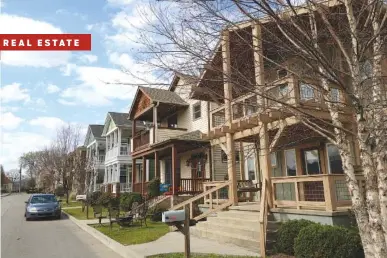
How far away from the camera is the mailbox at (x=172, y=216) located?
284 inches

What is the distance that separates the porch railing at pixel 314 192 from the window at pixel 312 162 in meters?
1.85

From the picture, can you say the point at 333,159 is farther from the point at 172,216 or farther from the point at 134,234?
the point at 172,216

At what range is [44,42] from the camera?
959 cm

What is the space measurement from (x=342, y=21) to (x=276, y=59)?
3.76 ft

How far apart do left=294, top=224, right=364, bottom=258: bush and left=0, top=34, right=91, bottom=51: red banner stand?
7204 millimetres

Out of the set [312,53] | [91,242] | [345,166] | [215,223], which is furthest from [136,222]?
[312,53]

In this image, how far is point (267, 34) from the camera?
5035 millimetres

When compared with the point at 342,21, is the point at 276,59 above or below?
below

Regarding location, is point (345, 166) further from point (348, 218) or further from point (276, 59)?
point (348, 218)

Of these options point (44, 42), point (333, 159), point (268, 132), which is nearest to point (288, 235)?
point (268, 132)

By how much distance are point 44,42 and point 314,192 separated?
32.1 feet

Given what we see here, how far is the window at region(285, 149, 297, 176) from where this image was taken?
1511 centimetres

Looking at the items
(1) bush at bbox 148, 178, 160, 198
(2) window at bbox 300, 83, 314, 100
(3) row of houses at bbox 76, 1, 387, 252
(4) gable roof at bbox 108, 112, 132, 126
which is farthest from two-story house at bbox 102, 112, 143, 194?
(2) window at bbox 300, 83, 314, 100

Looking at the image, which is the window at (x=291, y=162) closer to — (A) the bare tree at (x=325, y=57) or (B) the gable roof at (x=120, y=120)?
(A) the bare tree at (x=325, y=57)
